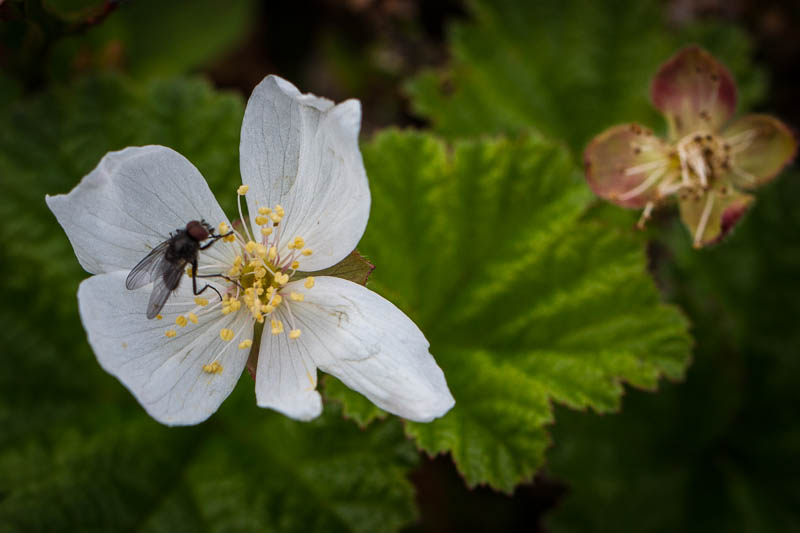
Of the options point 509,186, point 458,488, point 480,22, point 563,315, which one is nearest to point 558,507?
point 458,488

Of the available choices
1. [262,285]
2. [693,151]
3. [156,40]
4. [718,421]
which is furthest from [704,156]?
[156,40]

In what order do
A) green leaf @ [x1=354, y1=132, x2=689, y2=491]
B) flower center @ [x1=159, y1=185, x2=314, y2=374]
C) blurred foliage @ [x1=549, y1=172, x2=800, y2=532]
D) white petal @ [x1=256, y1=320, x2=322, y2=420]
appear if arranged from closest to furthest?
1. white petal @ [x1=256, y1=320, x2=322, y2=420]
2. flower center @ [x1=159, y1=185, x2=314, y2=374]
3. green leaf @ [x1=354, y1=132, x2=689, y2=491]
4. blurred foliage @ [x1=549, y1=172, x2=800, y2=532]

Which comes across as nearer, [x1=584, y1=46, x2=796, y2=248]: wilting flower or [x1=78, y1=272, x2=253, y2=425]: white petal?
[x1=78, y1=272, x2=253, y2=425]: white petal

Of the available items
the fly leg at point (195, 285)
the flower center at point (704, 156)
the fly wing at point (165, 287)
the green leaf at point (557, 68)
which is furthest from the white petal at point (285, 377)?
the green leaf at point (557, 68)

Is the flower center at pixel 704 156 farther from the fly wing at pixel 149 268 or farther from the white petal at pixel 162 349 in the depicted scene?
the fly wing at pixel 149 268

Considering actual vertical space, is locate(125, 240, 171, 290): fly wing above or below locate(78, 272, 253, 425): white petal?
above

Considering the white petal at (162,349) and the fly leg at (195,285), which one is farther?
the fly leg at (195,285)

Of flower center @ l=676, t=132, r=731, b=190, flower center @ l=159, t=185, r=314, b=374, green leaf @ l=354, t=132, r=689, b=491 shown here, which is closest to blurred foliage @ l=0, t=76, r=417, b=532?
green leaf @ l=354, t=132, r=689, b=491

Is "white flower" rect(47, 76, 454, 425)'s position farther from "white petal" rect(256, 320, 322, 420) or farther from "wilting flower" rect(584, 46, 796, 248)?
"wilting flower" rect(584, 46, 796, 248)
